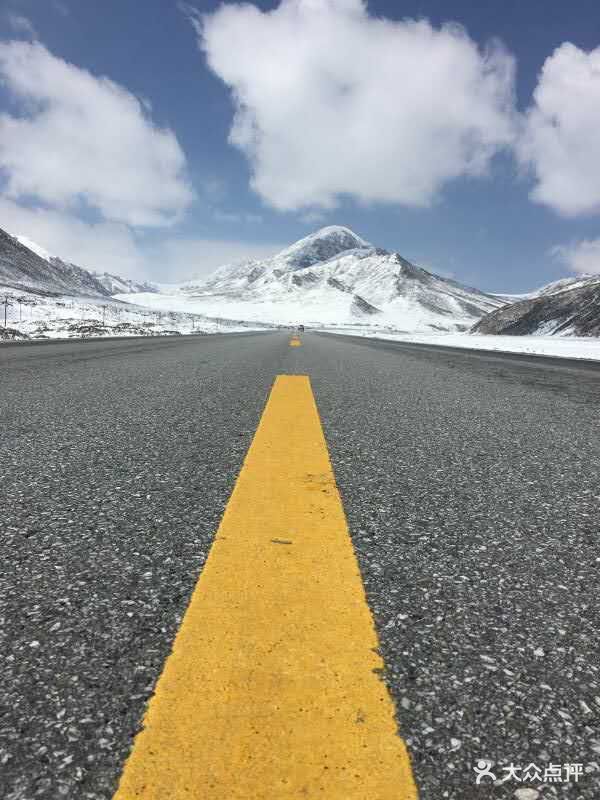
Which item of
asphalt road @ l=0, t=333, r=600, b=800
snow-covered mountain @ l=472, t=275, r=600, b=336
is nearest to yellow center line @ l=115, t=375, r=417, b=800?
asphalt road @ l=0, t=333, r=600, b=800

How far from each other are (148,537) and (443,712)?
1.00 m

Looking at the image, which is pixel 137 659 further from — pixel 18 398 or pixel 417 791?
pixel 18 398

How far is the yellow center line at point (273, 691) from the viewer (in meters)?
0.76

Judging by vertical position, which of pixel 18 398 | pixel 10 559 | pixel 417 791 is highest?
pixel 417 791

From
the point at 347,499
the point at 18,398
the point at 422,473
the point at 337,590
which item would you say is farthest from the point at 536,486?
the point at 18,398

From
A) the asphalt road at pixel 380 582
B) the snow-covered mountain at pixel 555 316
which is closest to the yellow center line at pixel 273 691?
the asphalt road at pixel 380 582

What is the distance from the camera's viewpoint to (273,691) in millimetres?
941

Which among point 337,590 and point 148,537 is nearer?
point 337,590

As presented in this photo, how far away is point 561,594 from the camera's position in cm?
136

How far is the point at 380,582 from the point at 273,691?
505 mm
